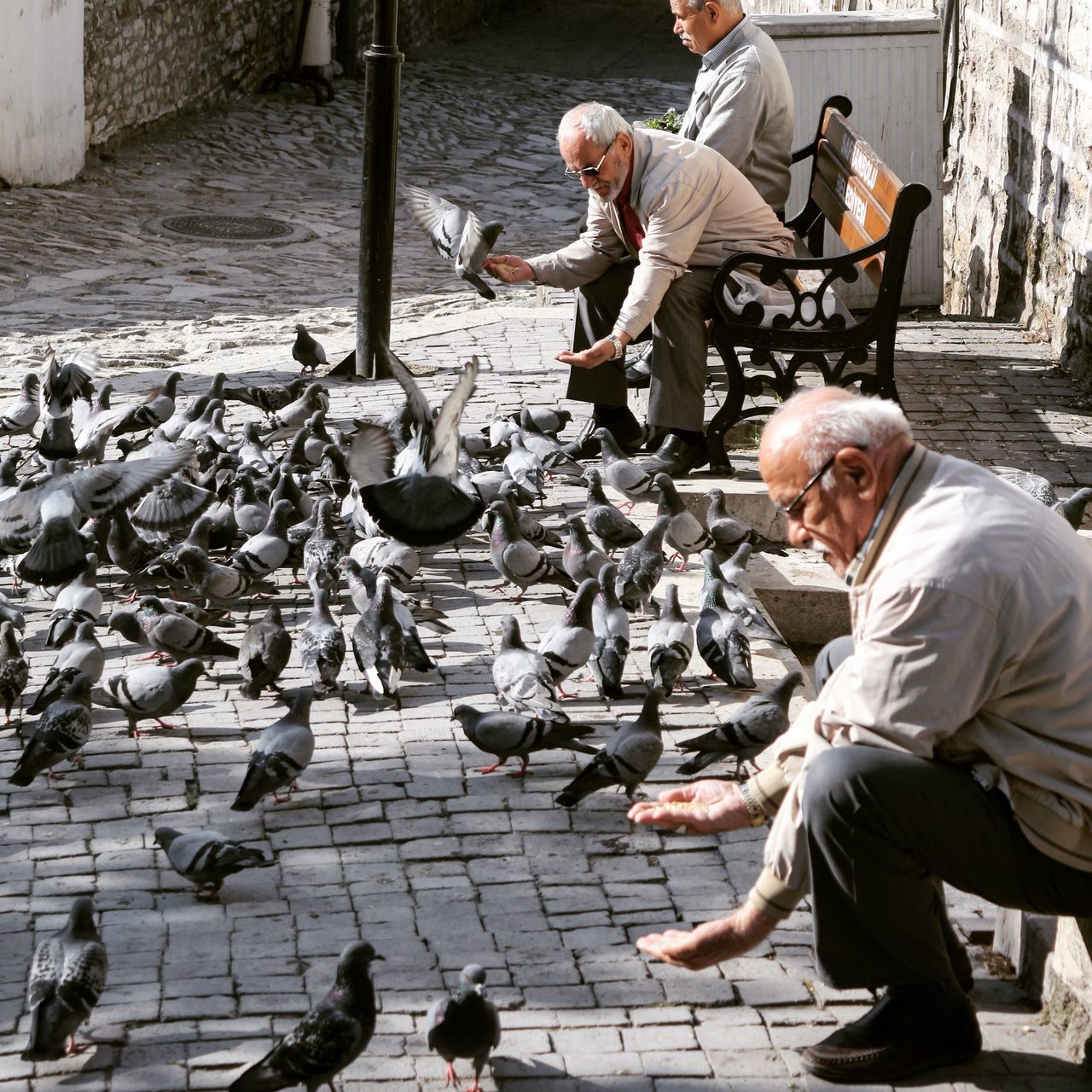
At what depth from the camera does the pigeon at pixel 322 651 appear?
239 inches

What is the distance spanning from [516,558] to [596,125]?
1907mm

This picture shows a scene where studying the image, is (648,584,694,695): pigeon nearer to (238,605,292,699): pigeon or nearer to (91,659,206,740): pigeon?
(238,605,292,699): pigeon

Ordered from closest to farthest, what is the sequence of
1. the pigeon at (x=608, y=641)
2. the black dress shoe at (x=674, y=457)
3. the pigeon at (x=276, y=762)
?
the pigeon at (x=276, y=762) < the pigeon at (x=608, y=641) < the black dress shoe at (x=674, y=457)

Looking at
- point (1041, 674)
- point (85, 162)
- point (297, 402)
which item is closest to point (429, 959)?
point (1041, 674)

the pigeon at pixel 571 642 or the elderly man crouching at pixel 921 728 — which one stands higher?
the elderly man crouching at pixel 921 728

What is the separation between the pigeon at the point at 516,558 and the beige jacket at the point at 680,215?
3.53 ft

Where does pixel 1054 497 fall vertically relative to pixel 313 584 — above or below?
above

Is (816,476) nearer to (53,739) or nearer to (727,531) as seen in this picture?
(53,739)

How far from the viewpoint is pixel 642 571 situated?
22.6ft

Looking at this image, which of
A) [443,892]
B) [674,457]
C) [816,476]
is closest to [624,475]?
[674,457]

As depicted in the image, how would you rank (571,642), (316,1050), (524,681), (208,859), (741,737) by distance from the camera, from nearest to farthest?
(316,1050)
(208,859)
(741,737)
(524,681)
(571,642)

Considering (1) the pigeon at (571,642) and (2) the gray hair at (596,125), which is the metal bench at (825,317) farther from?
(1) the pigeon at (571,642)

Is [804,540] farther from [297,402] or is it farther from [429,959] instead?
[297,402]

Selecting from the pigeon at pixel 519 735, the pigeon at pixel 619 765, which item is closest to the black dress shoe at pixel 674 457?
the pigeon at pixel 519 735
